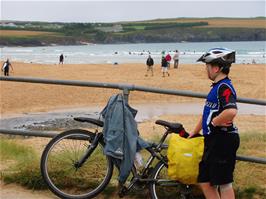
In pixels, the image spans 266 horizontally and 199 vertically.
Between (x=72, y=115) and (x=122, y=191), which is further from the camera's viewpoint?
(x=72, y=115)

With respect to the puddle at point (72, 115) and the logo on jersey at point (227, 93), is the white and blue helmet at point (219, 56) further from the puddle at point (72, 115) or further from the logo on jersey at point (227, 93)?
the puddle at point (72, 115)

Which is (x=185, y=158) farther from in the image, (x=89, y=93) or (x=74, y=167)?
(x=89, y=93)

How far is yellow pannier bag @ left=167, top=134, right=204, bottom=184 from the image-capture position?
14.6 feet

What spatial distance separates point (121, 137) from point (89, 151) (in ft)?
1.35

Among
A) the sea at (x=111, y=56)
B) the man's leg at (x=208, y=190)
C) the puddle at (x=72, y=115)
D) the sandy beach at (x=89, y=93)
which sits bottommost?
the sea at (x=111, y=56)

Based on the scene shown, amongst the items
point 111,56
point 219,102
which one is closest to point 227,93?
point 219,102

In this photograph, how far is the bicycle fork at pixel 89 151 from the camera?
507 centimetres

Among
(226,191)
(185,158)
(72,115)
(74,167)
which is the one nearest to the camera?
(226,191)

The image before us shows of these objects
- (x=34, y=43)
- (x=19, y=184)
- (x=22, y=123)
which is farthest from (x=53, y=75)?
(x=34, y=43)

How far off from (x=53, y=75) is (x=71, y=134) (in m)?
35.4

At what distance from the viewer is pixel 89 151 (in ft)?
16.9

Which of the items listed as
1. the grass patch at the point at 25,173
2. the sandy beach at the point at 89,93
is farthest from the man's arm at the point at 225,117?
the sandy beach at the point at 89,93

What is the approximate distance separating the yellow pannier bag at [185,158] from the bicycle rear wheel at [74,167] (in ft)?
2.52

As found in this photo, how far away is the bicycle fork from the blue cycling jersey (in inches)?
47.0
